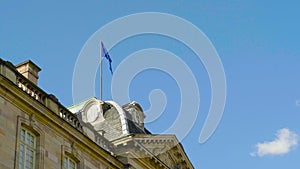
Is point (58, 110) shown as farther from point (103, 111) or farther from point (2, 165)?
point (103, 111)

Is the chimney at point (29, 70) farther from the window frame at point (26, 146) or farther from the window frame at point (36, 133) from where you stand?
the window frame at point (26, 146)

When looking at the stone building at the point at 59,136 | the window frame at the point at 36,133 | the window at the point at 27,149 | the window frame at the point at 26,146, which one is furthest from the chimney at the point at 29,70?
the window at the point at 27,149

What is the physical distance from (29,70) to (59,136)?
11.3 feet

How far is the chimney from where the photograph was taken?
82.2 feet

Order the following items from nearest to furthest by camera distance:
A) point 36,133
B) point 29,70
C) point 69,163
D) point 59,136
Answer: point 36,133 < point 59,136 < point 69,163 < point 29,70

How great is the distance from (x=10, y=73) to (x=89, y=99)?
11960 mm

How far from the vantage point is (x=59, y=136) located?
23.3 m

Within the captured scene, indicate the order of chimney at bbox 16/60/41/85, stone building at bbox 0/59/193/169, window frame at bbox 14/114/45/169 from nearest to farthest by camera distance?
stone building at bbox 0/59/193/169, window frame at bbox 14/114/45/169, chimney at bbox 16/60/41/85

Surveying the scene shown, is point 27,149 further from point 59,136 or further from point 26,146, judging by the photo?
point 59,136

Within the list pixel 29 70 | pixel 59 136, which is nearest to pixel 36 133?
pixel 59 136

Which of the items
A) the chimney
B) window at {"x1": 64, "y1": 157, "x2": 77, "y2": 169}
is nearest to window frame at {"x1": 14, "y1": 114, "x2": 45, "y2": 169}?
window at {"x1": 64, "y1": 157, "x2": 77, "y2": 169}

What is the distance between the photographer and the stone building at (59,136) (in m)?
20.9

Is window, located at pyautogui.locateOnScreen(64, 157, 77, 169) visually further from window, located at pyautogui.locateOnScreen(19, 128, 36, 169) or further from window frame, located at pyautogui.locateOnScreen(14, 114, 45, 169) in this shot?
window, located at pyautogui.locateOnScreen(19, 128, 36, 169)

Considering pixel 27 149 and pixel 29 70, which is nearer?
pixel 27 149
